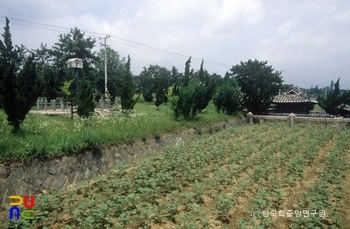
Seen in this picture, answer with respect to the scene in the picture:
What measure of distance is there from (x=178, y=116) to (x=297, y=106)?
1781 centimetres

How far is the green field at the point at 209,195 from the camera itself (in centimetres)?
472

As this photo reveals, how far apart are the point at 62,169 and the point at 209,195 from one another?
4.37m

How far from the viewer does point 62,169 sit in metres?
7.27

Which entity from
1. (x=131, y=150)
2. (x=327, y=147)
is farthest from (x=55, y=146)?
(x=327, y=147)

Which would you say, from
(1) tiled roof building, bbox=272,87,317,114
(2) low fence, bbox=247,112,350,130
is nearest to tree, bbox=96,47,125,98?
(2) low fence, bbox=247,112,350,130

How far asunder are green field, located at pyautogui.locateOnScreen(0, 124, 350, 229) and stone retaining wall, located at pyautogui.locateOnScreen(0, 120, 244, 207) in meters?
0.85

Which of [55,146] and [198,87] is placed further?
[198,87]

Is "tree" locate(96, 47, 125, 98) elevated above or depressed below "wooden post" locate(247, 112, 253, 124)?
above

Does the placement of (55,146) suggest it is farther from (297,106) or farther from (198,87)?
(297,106)

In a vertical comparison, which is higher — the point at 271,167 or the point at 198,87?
the point at 198,87

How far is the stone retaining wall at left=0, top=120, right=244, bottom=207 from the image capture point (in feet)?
20.1

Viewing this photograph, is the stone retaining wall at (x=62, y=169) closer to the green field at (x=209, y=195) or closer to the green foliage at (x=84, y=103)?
the green field at (x=209, y=195)

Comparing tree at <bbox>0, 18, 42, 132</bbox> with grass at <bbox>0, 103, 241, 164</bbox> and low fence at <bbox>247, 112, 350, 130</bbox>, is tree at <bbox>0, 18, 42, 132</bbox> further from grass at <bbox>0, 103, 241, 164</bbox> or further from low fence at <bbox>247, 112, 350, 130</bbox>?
low fence at <bbox>247, 112, 350, 130</bbox>

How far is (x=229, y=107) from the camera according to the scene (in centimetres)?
2038
